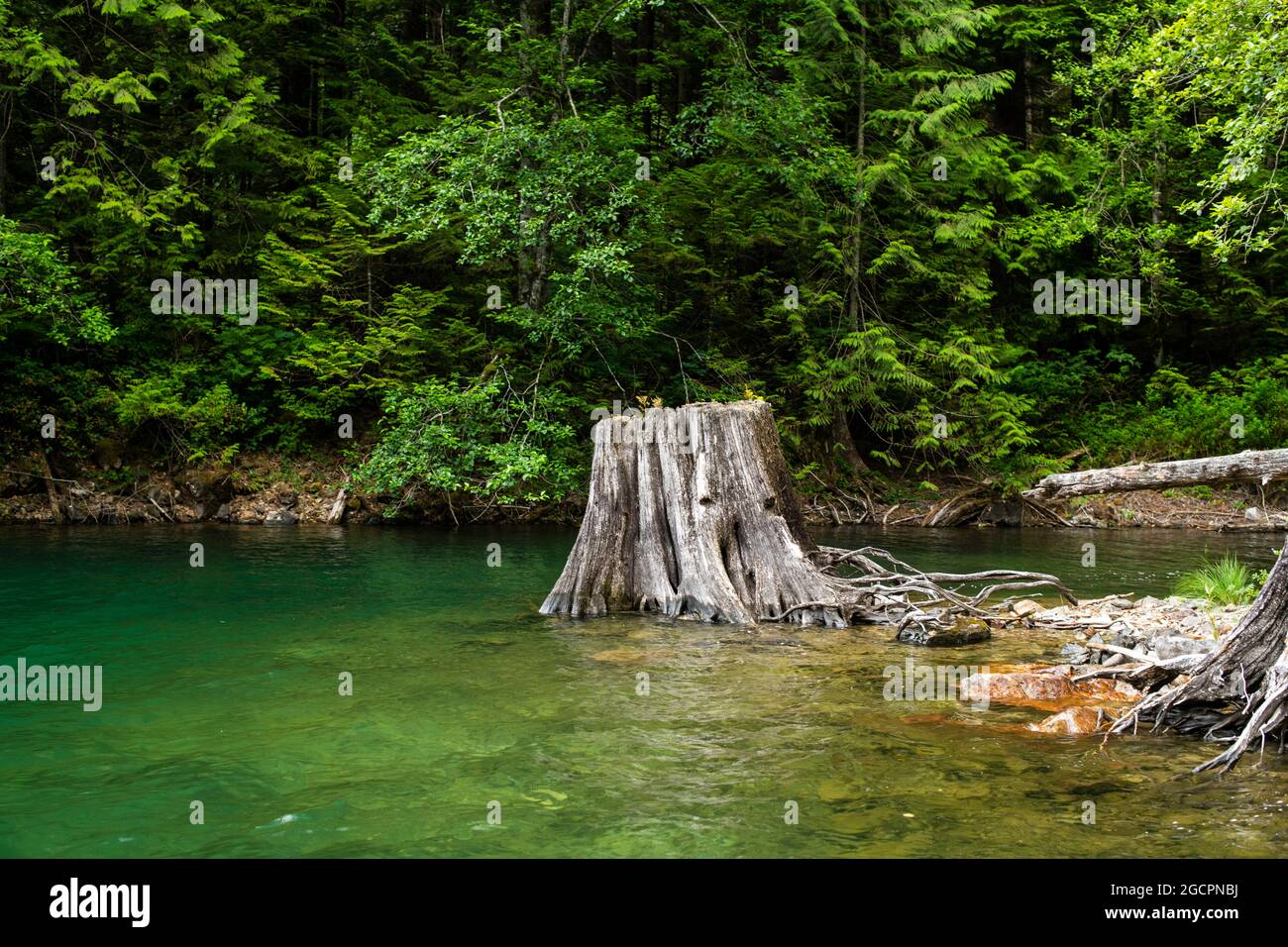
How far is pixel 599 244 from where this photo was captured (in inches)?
747

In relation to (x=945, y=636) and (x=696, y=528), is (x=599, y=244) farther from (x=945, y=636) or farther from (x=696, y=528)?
(x=945, y=636)

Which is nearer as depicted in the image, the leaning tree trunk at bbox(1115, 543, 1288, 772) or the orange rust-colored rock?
the leaning tree trunk at bbox(1115, 543, 1288, 772)

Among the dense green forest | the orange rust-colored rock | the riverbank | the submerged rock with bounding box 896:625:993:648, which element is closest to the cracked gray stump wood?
the submerged rock with bounding box 896:625:993:648

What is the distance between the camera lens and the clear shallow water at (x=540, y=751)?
4652 millimetres

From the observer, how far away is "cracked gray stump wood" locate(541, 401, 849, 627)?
10898 millimetres

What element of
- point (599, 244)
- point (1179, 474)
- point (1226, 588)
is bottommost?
point (1226, 588)

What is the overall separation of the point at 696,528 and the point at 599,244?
980 centimetres

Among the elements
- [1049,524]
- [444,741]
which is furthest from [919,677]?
[1049,524]

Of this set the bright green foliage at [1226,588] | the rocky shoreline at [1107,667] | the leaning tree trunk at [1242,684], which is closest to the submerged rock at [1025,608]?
the rocky shoreline at [1107,667]

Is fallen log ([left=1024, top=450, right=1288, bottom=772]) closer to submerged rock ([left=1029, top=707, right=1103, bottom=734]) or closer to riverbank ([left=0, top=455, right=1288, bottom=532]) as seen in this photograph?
submerged rock ([left=1029, top=707, right=1103, bottom=734])

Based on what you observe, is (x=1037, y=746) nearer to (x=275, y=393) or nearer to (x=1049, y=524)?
(x=1049, y=524)

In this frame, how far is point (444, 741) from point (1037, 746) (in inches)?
159

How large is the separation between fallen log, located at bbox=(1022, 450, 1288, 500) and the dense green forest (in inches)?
520

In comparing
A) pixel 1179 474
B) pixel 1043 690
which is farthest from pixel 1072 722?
pixel 1179 474
